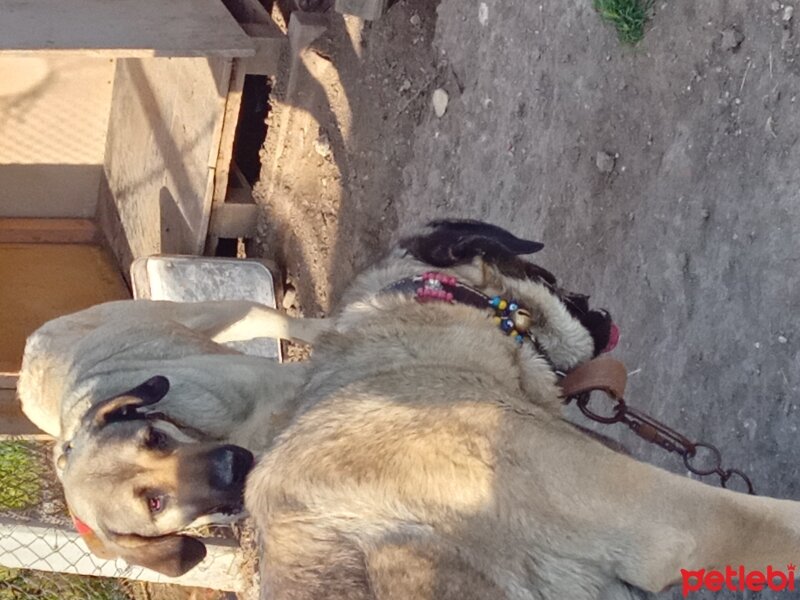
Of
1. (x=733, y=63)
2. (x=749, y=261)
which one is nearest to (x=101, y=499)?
(x=749, y=261)

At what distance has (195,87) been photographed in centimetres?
768

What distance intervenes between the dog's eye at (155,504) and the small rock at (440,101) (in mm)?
3283

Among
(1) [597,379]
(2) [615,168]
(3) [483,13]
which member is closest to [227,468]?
(1) [597,379]

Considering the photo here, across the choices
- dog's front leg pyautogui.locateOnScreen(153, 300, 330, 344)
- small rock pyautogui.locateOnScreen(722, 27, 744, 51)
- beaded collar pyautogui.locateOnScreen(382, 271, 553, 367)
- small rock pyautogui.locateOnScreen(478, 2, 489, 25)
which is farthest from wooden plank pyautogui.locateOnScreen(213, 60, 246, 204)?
beaded collar pyautogui.locateOnScreen(382, 271, 553, 367)

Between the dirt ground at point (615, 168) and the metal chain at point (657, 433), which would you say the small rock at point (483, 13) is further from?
the metal chain at point (657, 433)

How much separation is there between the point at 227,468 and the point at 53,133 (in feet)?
21.5

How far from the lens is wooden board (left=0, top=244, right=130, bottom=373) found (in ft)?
31.2

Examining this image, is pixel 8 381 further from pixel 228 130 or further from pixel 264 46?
pixel 264 46

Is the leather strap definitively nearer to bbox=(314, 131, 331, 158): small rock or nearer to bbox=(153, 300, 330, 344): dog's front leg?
bbox=(153, 300, 330, 344): dog's front leg

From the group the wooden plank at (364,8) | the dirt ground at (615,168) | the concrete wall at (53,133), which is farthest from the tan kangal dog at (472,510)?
the concrete wall at (53,133)

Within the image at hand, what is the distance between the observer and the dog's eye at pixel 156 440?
4301mm

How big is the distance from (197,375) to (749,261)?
257cm

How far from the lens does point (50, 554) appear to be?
632 centimetres

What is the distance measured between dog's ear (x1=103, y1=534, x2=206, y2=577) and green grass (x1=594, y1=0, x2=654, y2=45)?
10.5 feet
